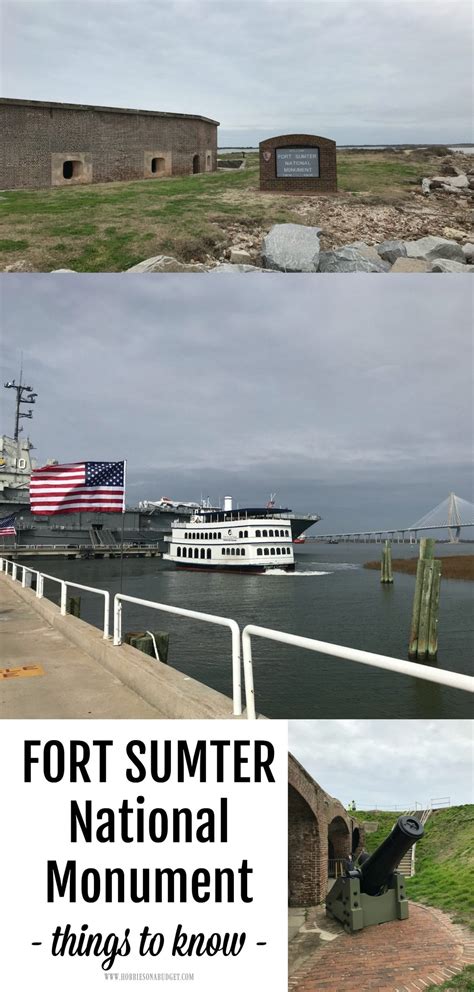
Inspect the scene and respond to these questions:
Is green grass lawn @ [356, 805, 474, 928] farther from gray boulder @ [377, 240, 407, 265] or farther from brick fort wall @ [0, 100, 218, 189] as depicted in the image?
brick fort wall @ [0, 100, 218, 189]

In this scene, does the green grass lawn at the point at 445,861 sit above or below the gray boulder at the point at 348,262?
below

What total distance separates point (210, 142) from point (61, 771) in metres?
30.8

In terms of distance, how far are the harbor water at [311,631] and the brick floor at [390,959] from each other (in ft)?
11.5

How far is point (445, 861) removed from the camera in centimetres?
1540

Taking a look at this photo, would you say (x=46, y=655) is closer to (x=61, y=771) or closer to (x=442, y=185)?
(x=61, y=771)

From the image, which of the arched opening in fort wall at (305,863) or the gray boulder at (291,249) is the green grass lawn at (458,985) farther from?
the gray boulder at (291,249)

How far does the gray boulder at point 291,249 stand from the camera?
15.5 meters

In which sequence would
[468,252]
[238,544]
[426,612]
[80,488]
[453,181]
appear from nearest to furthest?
[80,488], [468,252], [426,612], [453,181], [238,544]

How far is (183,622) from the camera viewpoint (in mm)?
24141

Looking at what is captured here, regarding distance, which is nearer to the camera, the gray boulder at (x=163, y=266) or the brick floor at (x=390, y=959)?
the brick floor at (x=390, y=959)

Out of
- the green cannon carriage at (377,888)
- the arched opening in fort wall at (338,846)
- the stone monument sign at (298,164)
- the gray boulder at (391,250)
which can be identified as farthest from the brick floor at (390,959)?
the stone monument sign at (298,164)

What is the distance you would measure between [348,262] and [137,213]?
6.43 m

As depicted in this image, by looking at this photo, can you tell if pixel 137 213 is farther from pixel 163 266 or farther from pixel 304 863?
pixel 304 863

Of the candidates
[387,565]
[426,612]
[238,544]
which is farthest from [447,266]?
[238,544]
